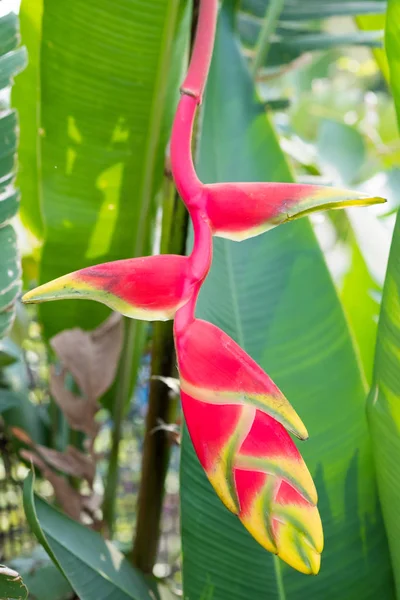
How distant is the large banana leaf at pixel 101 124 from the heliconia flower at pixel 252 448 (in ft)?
1.17

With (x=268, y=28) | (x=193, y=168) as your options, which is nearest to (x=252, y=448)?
(x=193, y=168)

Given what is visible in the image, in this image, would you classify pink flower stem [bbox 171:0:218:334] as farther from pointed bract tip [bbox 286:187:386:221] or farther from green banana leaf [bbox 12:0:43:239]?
green banana leaf [bbox 12:0:43:239]

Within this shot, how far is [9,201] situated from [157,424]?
238mm

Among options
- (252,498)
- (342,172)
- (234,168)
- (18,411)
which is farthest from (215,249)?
(342,172)

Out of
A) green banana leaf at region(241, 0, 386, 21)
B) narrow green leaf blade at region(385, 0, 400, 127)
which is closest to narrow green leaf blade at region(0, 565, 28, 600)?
narrow green leaf blade at region(385, 0, 400, 127)

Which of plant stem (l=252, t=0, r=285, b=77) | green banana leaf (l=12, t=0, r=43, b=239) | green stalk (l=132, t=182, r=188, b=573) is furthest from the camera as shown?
plant stem (l=252, t=0, r=285, b=77)

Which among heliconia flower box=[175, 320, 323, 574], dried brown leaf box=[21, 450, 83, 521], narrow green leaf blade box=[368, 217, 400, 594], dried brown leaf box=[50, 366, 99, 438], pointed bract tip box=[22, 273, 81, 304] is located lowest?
dried brown leaf box=[21, 450, 83, 521]

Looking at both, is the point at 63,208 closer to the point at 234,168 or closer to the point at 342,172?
the point at 234,168

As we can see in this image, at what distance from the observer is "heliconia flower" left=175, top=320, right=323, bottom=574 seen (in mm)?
197

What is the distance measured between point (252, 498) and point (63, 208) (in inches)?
16.7

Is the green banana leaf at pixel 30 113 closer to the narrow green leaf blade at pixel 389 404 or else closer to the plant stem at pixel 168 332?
the plant stem at pixel 168 332

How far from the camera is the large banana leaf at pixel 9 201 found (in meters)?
0.38

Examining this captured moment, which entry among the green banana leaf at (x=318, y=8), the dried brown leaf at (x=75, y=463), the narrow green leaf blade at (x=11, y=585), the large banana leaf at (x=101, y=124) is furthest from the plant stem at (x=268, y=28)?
the narrow green leaf blade at (x=11, y=585)

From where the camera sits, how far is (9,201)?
0.39 meters
